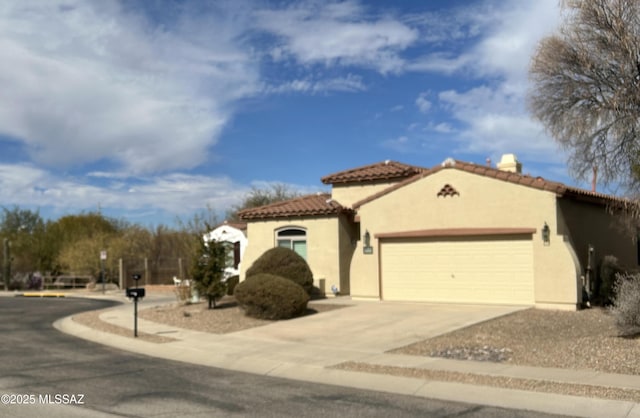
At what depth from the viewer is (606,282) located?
18719mm

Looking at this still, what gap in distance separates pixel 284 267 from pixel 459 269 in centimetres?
551

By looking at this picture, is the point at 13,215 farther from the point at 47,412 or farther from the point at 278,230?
the point at 47,412

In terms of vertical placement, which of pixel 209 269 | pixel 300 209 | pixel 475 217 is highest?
pixel 300 209

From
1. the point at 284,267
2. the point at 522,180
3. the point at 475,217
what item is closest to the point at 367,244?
the point at 284,267

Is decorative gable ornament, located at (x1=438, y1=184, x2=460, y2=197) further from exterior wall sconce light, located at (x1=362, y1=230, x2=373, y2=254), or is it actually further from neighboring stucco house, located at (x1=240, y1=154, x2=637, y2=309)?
exterior wall sconce light, located at (x1=362, y1=230, x2=373, y2=254)

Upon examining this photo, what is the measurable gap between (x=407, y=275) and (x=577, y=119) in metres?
7.40

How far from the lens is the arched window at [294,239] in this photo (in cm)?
2434

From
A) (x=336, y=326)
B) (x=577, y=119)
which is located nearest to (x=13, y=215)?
(x=336, y=326)

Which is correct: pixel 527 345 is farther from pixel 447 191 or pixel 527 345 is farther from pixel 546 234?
pixel 447 191

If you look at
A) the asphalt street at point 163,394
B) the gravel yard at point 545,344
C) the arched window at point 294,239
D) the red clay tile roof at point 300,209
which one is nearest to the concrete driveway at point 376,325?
the gravel yard at point 545,344

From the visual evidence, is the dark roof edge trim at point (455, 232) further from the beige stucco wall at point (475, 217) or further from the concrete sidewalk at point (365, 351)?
the concrete sidewalk at point (365, 351)

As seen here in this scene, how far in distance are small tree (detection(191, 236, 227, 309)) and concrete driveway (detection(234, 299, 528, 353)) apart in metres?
3.73

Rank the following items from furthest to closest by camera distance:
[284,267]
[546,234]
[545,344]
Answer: [284,267], [546,234], [545,344]

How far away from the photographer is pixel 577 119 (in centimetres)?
1633
